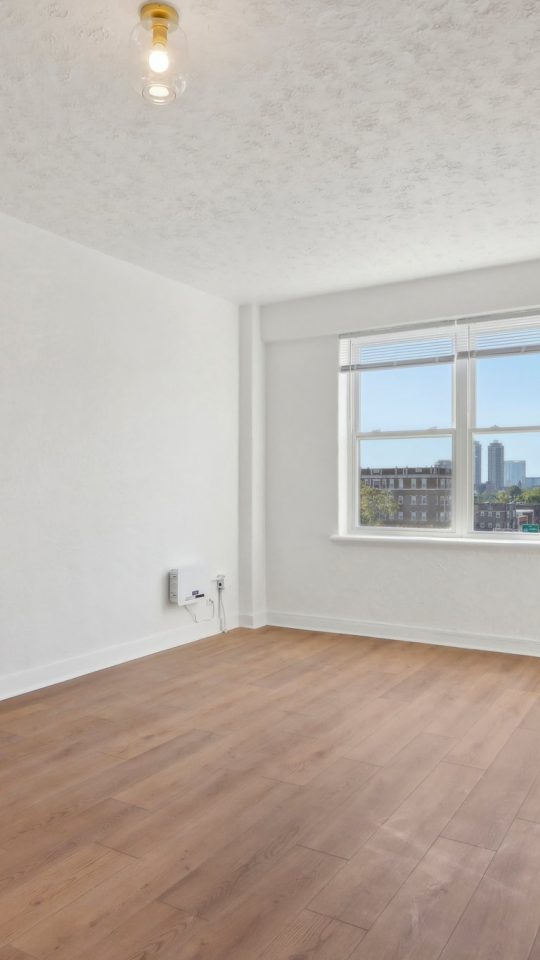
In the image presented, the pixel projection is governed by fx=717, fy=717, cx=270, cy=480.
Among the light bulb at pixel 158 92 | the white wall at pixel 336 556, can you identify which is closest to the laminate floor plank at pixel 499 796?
the white wall at pixel 336 556

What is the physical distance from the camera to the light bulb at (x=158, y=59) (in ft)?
7.51

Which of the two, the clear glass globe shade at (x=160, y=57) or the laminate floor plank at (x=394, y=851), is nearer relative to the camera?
the laminate floor plank at (x=394, y=851)

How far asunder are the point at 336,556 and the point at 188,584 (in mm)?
1273

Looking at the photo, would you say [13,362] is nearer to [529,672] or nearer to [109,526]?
[109,526]

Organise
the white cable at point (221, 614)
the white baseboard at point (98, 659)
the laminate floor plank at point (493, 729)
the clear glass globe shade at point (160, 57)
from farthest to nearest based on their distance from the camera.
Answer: the white cable at point (221, 614)
the white baseboard at point (98, 659)
the laminate floor plank at point (493, 729)
the clear glass globe shade at point (160, 57)

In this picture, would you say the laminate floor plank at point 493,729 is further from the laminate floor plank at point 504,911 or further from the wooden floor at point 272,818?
the laminate floor plank at point 504,911

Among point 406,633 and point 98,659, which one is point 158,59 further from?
point 406,633

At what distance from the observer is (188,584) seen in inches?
213

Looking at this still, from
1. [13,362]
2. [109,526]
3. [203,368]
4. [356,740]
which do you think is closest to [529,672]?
[356,740]

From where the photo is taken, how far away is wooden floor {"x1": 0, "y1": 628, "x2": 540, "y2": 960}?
1953 millimetres

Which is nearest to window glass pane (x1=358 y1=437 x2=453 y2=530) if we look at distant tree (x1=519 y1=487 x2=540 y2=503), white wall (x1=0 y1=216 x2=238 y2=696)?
distant tree (x1=519 y1=487 x2=540 y2=503)

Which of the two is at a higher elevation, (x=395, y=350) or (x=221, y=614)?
(x=395, y=350)

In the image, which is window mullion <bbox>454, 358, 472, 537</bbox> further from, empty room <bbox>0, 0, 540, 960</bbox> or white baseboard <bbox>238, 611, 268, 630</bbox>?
white baseboard <bbox>238, 611, 268, 630</bbox>

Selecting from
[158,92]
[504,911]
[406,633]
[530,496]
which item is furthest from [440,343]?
[504,911]
